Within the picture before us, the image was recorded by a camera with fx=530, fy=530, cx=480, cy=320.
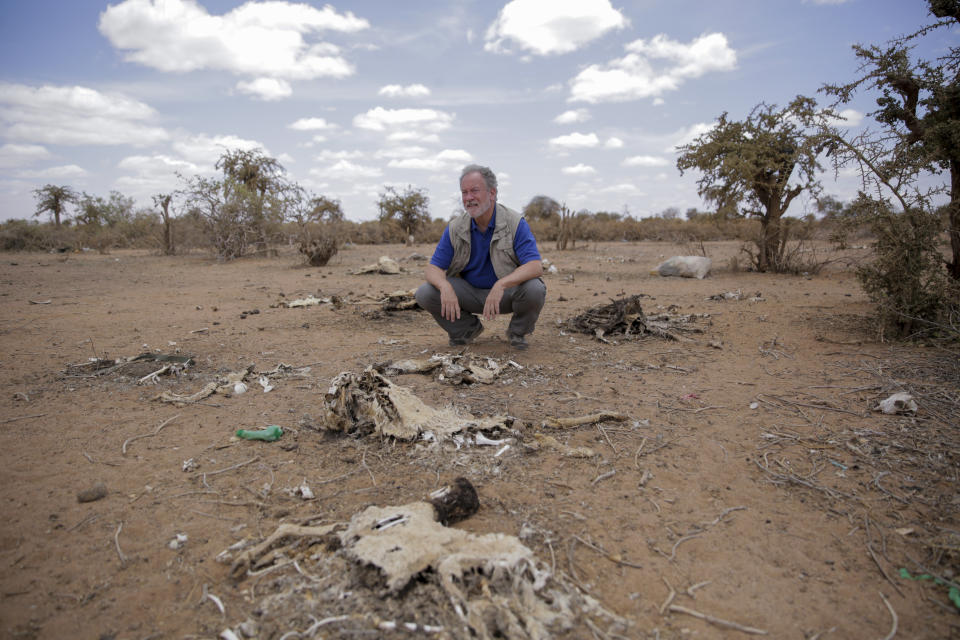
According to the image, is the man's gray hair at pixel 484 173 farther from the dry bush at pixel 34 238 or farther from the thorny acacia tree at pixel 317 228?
the dry bush at pixel 34 238

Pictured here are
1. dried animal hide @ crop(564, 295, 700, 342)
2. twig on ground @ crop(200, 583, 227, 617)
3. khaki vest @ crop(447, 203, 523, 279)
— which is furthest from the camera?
dried animal hide @ crop(564, 295, 700, 342)

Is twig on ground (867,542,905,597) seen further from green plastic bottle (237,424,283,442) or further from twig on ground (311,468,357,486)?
green plastic bottle (237,424,283,442)

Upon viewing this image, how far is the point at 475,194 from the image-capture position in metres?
3.95

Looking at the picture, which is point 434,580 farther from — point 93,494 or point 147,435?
point 147,435

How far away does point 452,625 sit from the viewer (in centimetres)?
147

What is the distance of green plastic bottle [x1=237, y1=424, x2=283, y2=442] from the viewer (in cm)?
280

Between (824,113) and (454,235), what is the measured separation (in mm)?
3550

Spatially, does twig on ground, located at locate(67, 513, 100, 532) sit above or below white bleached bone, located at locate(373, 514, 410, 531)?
below

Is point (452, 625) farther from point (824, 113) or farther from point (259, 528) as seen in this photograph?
point (824, 113)

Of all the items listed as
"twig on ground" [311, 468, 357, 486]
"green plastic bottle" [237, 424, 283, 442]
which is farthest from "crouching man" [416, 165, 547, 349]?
"twig on ground" [311, 468, 357, 486]

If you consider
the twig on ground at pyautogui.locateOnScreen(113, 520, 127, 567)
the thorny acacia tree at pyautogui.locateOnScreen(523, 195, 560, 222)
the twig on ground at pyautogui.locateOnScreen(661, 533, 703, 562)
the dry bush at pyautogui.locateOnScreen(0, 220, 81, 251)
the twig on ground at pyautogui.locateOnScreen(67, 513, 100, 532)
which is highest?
the thorny acacia tree at pyautogui.locateOnScreen(523, 195, 560, 222)

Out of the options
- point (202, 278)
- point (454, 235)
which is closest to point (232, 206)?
point (202, 278)

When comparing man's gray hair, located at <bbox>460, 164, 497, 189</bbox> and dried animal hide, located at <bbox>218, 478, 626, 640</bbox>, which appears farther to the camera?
man's gray hair, located at <bbox>460, 164, 497, 189</bbox>

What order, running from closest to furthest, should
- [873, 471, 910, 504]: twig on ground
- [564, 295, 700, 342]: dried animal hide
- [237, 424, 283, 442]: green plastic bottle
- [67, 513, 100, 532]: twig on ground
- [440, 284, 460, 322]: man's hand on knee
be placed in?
[67, 513, 100, 532]: twig on ground
[873, 471, 910, 504]: twig on ground
[237, 424, 283, 442]: green plastic bottle
[440, 284, 460, 322]: man's hand on knee
[564, 295, 700, 342]: dried animal hide
